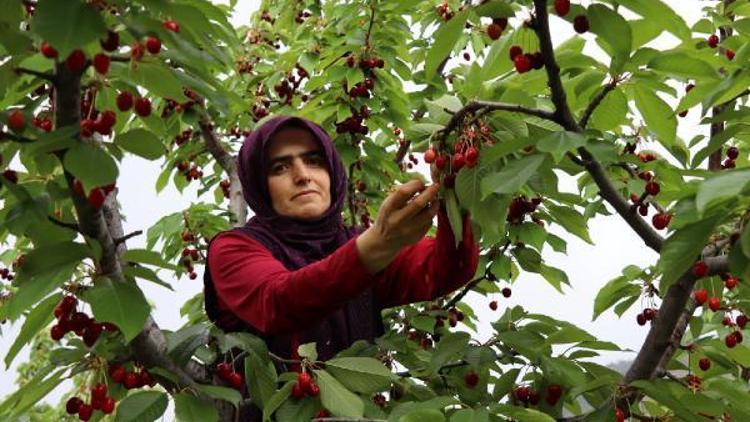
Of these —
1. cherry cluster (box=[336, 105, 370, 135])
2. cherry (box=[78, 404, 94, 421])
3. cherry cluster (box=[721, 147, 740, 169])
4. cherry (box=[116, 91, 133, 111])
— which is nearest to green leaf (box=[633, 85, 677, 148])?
cherry (box=[116, 91, 133, 111])

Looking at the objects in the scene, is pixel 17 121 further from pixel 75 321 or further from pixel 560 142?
pixel 560 142

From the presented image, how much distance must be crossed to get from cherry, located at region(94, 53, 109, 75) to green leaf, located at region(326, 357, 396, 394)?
3.81 feet

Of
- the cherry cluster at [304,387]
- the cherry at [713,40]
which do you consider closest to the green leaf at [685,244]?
the cherry cluster at [304,387]

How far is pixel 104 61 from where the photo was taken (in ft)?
6.14

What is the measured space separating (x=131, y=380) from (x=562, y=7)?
5.54 ft

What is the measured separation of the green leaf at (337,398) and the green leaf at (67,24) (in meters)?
1.24

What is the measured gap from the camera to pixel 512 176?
6.97 ft

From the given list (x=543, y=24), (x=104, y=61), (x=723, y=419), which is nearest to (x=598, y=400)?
(x=723, y=419)

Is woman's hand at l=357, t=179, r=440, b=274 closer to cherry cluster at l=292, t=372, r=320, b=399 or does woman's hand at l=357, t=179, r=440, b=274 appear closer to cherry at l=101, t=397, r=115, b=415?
cherry cluster at l=292, t=372, r=320, b=399

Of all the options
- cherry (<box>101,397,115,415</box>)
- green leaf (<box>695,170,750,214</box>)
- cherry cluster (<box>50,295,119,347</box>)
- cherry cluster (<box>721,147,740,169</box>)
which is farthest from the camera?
cherry cluster (<box>721,147,740,169</box>)

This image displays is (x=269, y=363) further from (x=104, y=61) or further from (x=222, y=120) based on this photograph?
(x=222, y=120)

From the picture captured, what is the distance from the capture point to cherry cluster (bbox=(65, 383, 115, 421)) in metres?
2.62

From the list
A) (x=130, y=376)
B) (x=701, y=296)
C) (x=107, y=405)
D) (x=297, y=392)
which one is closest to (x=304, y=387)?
(x=297, y=392)

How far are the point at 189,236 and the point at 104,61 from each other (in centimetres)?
393
